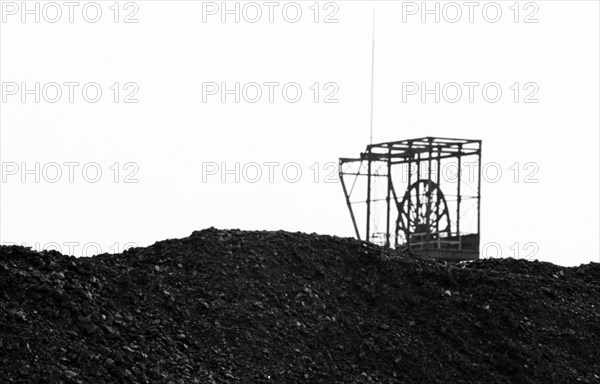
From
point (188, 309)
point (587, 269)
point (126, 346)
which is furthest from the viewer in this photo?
point (587, 269)

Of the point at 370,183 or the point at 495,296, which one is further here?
the point at 370,183

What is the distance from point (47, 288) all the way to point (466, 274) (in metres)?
6.37

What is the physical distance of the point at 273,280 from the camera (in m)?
15.0

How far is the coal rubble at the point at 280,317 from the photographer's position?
1250 centimetres

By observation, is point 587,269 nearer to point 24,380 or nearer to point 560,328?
point 560,328

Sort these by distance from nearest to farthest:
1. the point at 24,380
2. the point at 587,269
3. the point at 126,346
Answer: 1. the point at 24,380
2. the point at 126,346
3. the point at 587,269

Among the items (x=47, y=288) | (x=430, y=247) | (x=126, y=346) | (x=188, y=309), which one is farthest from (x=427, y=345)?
(x=430, y=247)

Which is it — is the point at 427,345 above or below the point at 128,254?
below

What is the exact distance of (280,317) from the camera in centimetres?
1420

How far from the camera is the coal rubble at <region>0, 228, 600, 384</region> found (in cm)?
1250

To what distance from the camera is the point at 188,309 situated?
13.9 metres

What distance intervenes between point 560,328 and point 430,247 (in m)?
16.6

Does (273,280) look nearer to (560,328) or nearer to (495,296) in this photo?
(495,296)

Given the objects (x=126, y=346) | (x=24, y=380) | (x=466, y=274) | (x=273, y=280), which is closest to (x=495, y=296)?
(x=466, y=274)
